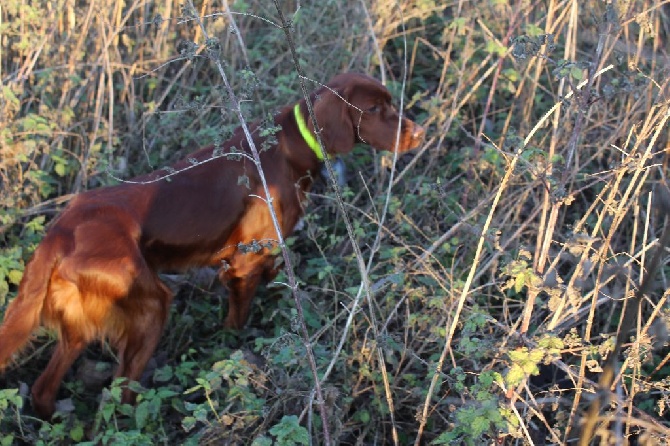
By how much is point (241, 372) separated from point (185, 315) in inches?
37.8

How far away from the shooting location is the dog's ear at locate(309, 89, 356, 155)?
147 inches

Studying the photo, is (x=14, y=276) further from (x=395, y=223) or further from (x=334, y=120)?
(x=395, y=223)

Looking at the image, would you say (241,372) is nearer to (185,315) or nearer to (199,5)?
(185,315)

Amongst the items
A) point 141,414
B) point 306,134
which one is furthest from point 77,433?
point 306,134

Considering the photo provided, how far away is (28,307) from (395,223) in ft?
5.69

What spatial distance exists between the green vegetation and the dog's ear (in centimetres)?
25

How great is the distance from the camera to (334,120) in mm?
3744

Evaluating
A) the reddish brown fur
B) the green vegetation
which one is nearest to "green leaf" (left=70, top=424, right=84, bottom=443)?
the green vegetation

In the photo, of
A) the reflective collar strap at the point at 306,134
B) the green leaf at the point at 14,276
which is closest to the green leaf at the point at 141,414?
the green leaf at the point at 14,276

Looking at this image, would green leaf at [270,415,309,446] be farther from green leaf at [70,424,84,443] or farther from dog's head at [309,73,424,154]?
dog's head at [309,73,424,154]

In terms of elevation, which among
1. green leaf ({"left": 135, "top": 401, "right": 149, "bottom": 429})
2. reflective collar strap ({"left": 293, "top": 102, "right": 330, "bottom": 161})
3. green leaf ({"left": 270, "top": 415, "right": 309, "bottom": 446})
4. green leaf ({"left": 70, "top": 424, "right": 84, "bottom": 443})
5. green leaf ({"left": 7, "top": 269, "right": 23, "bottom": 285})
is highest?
reflective collar strap ({"left": 293, "top": 102, "right": 330, "bottom": 161})

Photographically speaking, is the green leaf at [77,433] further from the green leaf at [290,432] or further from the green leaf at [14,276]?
the green leaf at [290,432]

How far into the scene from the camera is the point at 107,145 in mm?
4262

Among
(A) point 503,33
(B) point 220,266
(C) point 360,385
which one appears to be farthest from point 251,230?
(A) point 503,33
